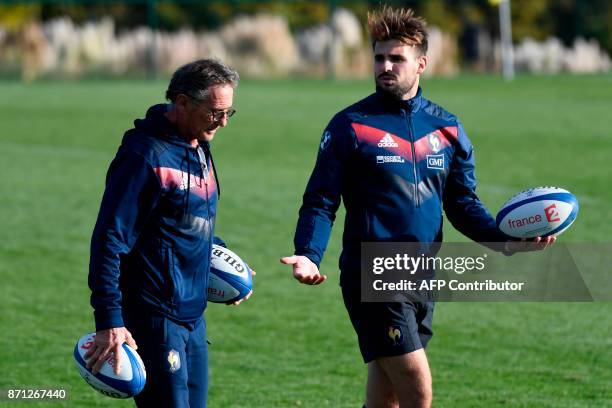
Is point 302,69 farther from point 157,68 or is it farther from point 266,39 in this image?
point 157,68

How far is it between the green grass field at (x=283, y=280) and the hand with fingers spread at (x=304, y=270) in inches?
94.6

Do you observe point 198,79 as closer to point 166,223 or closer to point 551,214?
point 166,223

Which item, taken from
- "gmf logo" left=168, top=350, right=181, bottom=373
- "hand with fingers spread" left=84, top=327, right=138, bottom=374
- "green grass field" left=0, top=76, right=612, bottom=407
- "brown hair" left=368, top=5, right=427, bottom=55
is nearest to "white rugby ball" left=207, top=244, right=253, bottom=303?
"gmf logo" left=168, top=350, right=181, bottom=373

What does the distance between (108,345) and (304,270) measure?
0.96 metres

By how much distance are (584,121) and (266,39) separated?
56.7 feet

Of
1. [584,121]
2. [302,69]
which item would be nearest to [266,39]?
[302,69]

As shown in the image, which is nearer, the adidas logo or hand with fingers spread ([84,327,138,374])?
hand with fingers spread ([84,327,138,374])

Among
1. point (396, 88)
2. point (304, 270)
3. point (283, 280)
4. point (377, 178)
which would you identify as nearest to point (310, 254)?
point (304, 270)

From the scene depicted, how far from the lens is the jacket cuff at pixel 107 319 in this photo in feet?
17.0

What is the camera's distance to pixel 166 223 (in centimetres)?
549

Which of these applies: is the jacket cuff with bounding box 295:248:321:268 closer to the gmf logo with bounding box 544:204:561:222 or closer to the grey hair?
the grey hair

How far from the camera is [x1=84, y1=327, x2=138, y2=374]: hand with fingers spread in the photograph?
5.21 metres

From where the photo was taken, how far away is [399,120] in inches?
237

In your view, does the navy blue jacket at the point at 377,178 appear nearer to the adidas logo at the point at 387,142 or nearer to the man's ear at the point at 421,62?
the adidas logo at the point at 387,142
